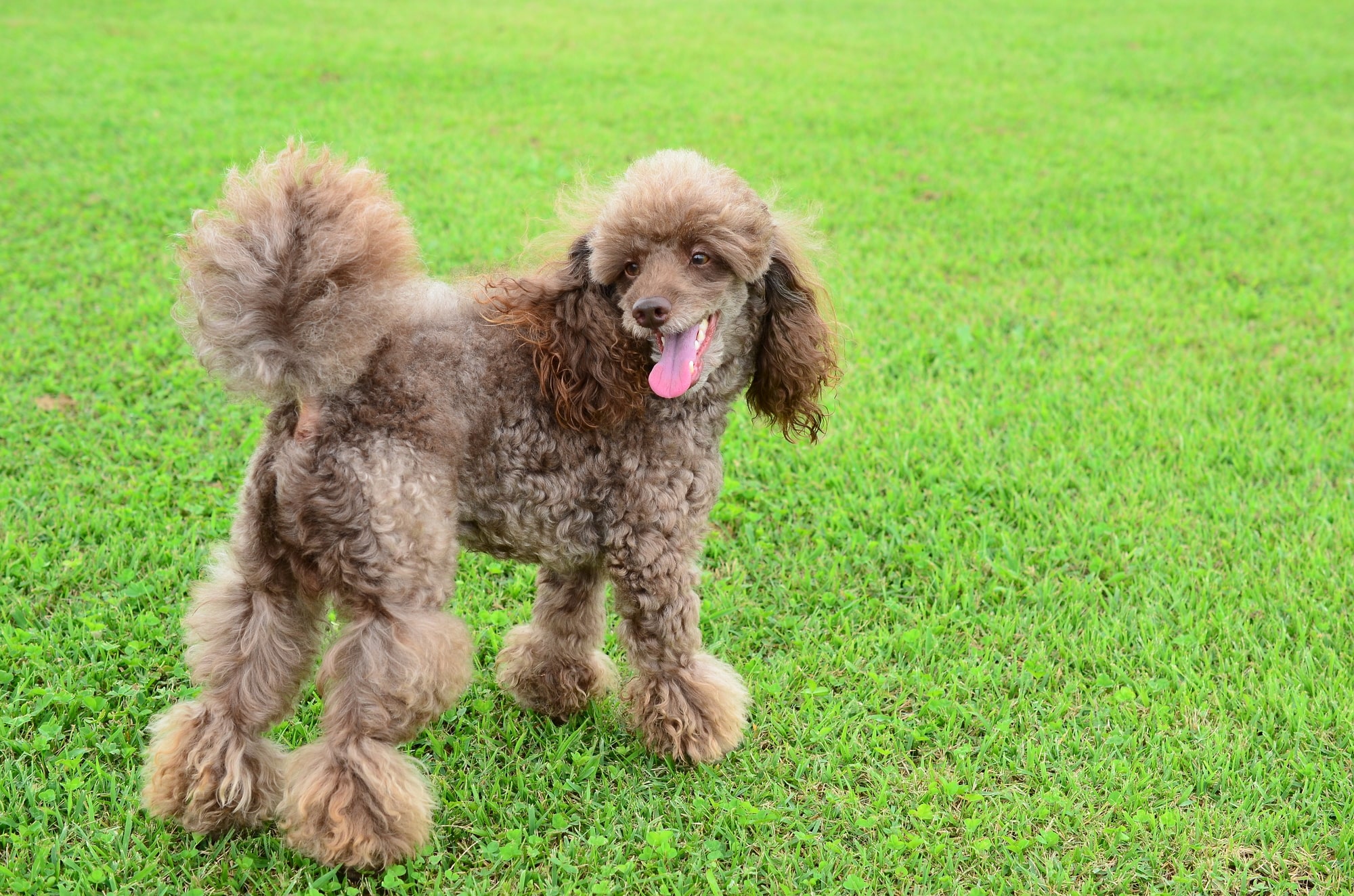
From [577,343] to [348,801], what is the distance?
141 cm

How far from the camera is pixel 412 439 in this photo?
2.84 metres

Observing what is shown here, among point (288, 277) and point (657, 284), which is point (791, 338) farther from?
point (288, 277)

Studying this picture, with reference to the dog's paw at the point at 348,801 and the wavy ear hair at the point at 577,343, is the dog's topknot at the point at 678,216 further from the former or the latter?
the dog's paw at the point at 348,801

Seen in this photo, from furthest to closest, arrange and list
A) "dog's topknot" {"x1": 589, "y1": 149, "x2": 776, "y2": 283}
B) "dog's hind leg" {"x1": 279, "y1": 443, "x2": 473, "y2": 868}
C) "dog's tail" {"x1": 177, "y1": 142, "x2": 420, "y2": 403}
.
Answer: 1. "dog's topknot" {"x1": 589, "y1": 149, "x2": 776, "y2": 283}
2. "dog's hind leg" {"x1": 279, "y1": 443, "x2": 473, "y2": 868}
3. "dog's tail" {"x1": 177, "y1": 142, "x2": 420, "y2": 403}

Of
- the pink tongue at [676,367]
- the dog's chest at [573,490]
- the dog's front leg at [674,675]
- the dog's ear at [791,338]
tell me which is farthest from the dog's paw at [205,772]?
the dog's ear at [791,338]

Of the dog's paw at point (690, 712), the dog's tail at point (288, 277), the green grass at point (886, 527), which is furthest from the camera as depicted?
the dog's paw at point (690, 712)

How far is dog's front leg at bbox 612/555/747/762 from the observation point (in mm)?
3270

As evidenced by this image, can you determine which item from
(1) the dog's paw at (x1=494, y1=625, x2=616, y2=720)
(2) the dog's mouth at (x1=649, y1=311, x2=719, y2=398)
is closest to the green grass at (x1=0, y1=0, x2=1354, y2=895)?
(1) the dog's paw at (x1=494, y1=625, x2=616, y2=720)

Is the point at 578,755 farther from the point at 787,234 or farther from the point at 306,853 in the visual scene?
the point at 787,234

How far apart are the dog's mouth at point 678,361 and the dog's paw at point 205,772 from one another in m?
1.57

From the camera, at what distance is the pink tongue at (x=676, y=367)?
302cm

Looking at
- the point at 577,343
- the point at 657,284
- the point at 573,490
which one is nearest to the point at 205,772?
the point at 573,490

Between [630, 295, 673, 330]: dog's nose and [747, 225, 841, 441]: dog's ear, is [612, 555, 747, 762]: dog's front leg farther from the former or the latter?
[630, 295, 673, 330]: dog's nose

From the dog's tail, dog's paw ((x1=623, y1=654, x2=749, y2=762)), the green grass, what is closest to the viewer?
the dog's tail
